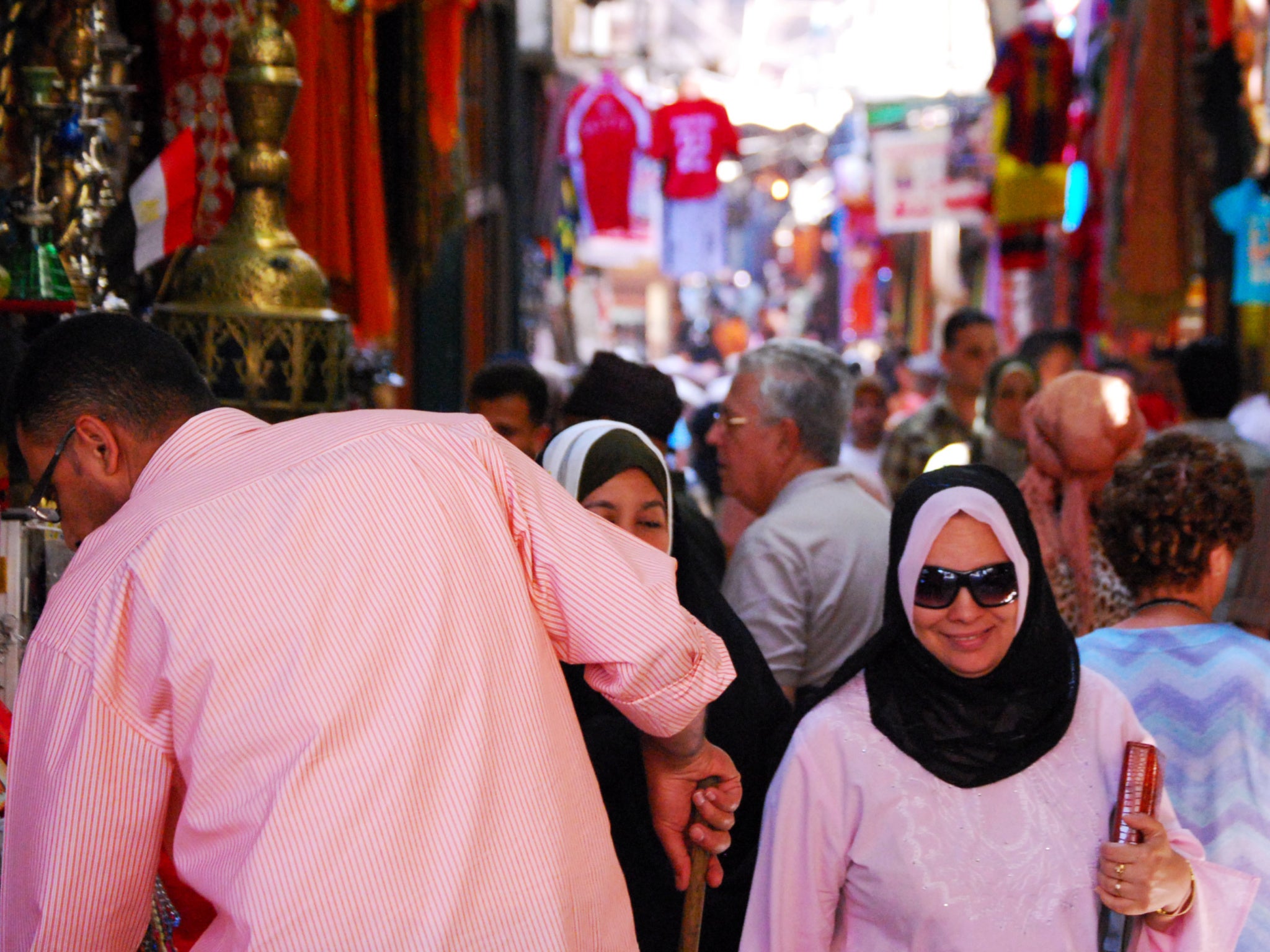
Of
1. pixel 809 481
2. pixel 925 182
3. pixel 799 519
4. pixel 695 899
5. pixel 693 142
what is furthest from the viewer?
pixel 693 142

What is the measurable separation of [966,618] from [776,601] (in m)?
0.97

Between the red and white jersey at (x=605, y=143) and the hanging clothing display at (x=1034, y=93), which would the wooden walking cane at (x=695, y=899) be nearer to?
the hanging clothing display at (x=1034, y=93)

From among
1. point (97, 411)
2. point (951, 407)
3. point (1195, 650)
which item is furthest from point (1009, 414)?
point (97, 411)

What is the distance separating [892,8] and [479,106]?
4.77 m

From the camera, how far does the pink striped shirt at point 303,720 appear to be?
5.36 feet

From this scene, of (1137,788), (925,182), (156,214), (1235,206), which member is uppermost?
(925,182)

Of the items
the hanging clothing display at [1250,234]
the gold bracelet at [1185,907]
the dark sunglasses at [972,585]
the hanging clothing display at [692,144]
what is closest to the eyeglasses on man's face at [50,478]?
the dark sunglasses at [972,585]

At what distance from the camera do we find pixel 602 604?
6.08ft

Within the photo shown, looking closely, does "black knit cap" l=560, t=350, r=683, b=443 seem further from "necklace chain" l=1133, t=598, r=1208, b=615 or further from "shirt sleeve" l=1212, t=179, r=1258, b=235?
"shirt sleeve" l=1212, t=179, r=1258, b=235

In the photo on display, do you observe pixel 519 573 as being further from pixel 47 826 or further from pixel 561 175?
pixel 561 175

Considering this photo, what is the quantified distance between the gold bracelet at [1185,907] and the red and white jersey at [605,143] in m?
9.04

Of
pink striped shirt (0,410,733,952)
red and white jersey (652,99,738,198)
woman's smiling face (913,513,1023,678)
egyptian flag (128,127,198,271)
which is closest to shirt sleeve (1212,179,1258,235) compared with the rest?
woman's smiling face (913,513,1023,678)

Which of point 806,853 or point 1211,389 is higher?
point 1211,389

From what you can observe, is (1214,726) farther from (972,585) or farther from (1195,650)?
Answer: (972,585)
